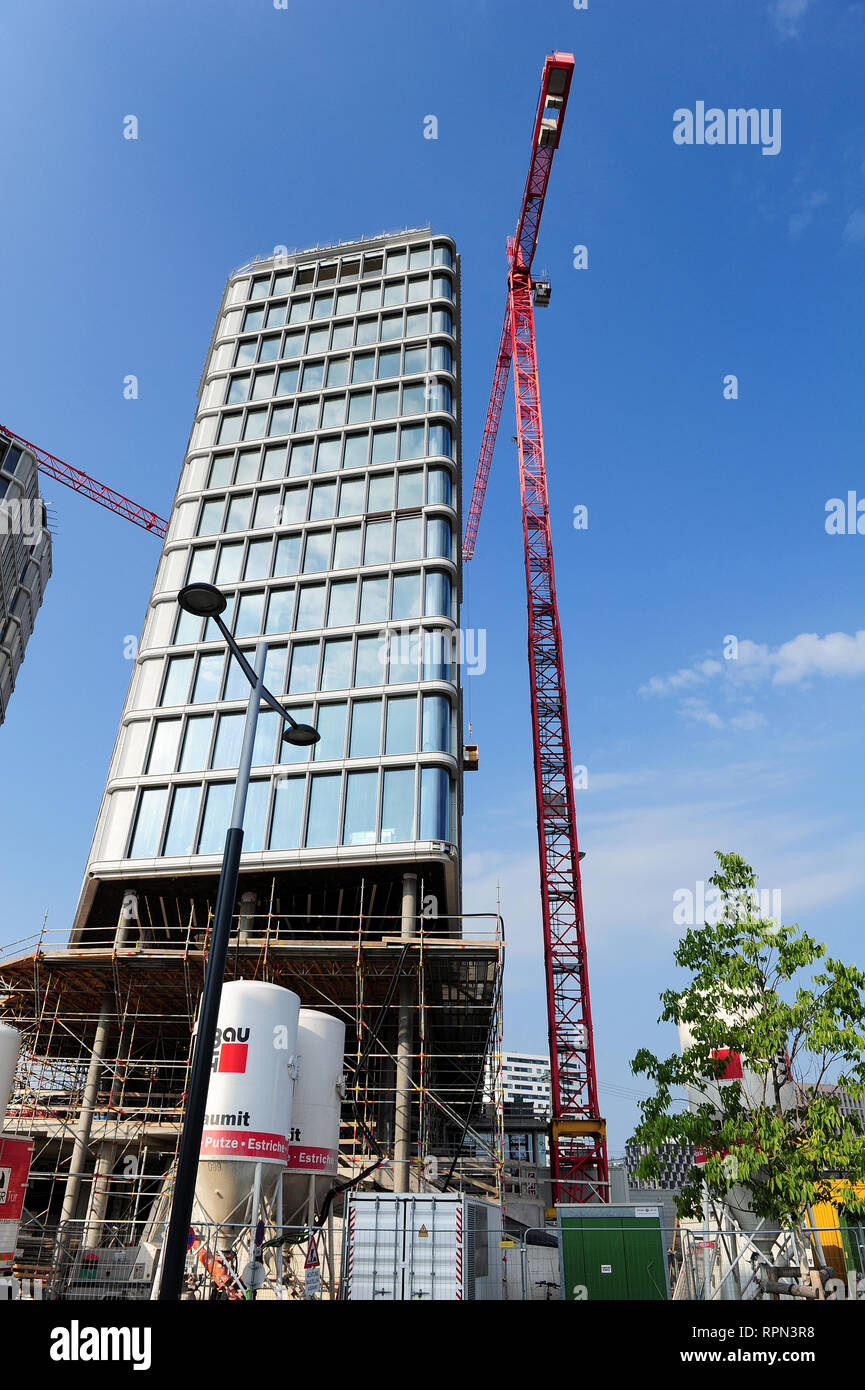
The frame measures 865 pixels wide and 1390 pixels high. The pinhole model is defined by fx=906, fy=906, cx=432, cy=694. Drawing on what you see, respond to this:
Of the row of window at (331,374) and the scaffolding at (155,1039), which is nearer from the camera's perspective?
the scaffolding at (155,1039)

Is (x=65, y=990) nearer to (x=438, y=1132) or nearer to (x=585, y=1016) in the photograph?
(x=438, y=1132)

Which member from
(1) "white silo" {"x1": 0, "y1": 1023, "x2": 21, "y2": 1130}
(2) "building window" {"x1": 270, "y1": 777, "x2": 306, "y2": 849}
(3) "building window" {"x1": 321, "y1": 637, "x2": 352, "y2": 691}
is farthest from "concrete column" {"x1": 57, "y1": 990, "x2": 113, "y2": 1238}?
(3) "building window" {"x1": 321, "y1": 637, "x2": 352, "y2": 691}

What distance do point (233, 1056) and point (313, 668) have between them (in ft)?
77.0

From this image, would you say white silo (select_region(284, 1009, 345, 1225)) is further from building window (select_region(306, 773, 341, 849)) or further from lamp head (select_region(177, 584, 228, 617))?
lamp head (select_region(177, 584, 228, 617))

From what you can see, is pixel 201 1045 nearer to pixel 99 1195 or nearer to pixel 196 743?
pixel 99 1195

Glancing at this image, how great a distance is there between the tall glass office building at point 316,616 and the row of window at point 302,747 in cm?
11

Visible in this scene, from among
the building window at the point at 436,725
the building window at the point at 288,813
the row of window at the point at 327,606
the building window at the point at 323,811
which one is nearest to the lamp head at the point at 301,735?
the building window at the point at 323,811

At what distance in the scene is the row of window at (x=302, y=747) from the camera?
41.4 metres

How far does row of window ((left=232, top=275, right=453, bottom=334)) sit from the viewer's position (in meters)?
55.9

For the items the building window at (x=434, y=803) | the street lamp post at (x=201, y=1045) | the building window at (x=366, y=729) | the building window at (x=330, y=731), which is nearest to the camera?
the street lamp post at (x=201, y=1045)

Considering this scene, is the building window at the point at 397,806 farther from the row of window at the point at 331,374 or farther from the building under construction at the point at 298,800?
the row of window at the point at 331,374

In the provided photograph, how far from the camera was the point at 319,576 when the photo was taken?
46.8 m

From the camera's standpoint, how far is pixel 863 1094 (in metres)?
19.1
